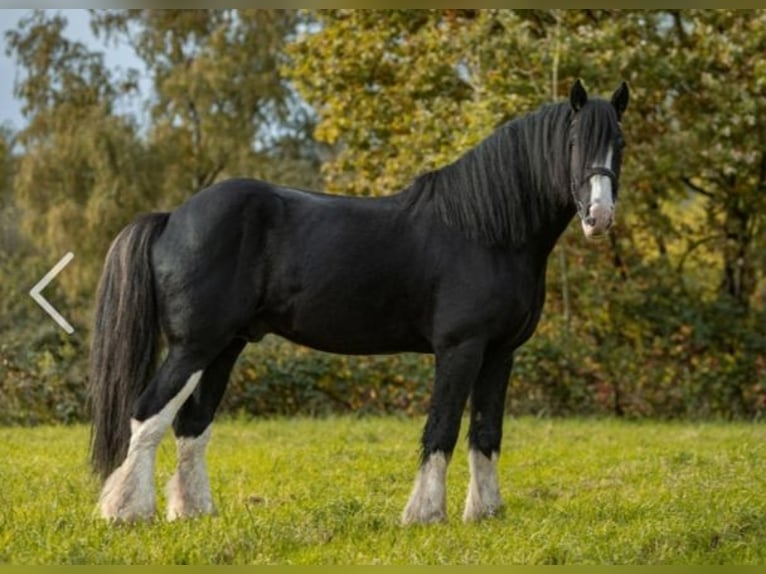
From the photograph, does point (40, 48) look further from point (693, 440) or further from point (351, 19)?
point (693, 440)

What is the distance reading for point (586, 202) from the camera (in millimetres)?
5301

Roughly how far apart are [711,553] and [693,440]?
5.19 m

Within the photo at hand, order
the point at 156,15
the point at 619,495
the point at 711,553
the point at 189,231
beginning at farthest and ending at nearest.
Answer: the point at 156,15
the point at 619,495
the point at 189,231
the point at 711,553


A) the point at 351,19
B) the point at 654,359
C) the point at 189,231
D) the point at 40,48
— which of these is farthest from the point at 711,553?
the point at 40,48

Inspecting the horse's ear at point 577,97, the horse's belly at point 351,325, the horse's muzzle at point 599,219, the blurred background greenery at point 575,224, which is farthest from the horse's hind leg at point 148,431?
the blurred background greenery at point 575,224

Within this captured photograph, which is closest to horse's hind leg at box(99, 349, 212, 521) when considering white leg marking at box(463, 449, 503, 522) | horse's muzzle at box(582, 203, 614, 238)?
white leg marking at box(463, 449, 503, 522)

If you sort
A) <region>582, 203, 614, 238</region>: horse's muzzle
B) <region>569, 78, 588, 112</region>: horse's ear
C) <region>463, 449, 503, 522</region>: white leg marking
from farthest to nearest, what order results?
<region>463, 449, 503, 522</region>: white leg marking → <region>569, 78, 588, 112</region>: horse's ear → <region>582, 203, 614, 238</region>: horse's muzzle

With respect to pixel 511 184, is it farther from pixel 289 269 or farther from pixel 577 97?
pixel 289 269

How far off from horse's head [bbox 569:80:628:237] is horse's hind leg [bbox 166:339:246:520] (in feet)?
6.61

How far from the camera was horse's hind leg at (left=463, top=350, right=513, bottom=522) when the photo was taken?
5.96 metres

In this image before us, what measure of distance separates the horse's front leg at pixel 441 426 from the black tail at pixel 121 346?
1.49m

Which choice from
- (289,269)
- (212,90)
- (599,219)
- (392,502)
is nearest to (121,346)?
(289,269)

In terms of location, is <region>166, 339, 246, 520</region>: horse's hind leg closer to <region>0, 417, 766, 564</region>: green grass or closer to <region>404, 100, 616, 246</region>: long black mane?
<region>0, 417, 766, 564</region>: green grass

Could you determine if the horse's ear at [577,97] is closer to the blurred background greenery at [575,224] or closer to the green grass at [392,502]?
the green grass at [392,502]
